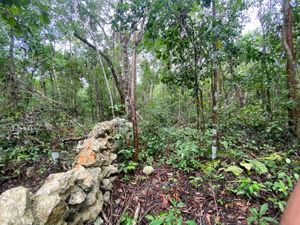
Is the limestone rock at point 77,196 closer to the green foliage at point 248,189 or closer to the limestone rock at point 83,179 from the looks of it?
the limestone rock at point 83,179

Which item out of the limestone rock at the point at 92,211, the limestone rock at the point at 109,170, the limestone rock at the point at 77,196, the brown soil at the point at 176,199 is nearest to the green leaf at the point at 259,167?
the brown soil at the point at 176,199

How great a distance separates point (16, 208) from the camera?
1.63m

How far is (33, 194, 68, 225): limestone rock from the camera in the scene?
174 centimetres

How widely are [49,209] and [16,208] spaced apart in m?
0.26

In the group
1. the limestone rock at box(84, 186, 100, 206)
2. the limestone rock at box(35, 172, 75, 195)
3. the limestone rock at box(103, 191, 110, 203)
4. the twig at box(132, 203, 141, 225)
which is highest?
the limestone rock at box(35, 172, 75, 195)

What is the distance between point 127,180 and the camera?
130 inches

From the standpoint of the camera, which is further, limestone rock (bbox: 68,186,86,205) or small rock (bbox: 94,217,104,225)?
small rock (bbox: 94,217,104,225)

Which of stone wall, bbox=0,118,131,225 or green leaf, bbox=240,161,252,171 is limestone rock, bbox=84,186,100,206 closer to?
stone wall, bbox=0,118,131,225

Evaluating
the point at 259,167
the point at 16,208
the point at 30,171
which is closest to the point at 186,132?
the point at 259,167

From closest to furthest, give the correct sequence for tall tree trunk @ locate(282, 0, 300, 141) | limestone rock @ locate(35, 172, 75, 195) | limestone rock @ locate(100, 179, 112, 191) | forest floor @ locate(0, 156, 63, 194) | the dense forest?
limestone rock @ locate(35, 172, 75, 195) < the dense forest < limestone rock @ locate(100, 179, 112, 191) < forest floor @ locate(0, 156, 63, 194) < tall tree trunk @ locate(282, 0, 300, 141)

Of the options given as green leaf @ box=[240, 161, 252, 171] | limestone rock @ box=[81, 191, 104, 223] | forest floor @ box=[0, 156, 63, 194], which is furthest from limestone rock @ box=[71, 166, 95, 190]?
green leaf @ box=[240, 161, 252, 171]

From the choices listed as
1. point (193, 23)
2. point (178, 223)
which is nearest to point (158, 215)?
point (178, 223)

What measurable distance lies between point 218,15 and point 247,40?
235 centimetres

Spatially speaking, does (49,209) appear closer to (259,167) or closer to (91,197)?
(91,197)
